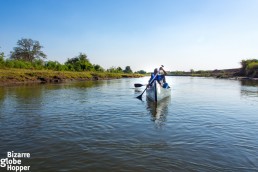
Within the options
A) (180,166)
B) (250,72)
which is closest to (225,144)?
(180,166)

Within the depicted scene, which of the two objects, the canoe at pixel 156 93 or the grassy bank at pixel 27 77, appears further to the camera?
the grassy bank at pixel 27 77

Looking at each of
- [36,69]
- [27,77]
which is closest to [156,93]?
[27,77]

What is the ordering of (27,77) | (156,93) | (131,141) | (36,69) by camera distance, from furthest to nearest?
(36,69) → (27,77) → (156,93) → (131,141)

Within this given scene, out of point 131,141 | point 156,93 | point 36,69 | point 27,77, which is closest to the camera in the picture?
point 131,141

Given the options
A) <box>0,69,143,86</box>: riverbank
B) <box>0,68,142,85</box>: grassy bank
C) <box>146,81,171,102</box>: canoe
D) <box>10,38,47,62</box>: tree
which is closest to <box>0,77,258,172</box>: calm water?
<box>146,81,171,102</box>: canoe

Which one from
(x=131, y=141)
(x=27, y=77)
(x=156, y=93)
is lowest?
(x=131, y=141)

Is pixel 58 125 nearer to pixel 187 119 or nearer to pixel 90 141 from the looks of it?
pixel 90 141

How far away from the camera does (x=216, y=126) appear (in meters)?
12.2

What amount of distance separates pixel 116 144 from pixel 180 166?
9.53 feet

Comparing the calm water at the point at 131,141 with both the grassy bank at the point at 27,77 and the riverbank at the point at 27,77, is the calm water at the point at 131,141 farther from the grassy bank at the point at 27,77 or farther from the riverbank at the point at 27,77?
the grassy bank at the point at 27,77

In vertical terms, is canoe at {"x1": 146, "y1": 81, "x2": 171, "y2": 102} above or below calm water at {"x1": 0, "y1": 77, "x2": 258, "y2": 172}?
above

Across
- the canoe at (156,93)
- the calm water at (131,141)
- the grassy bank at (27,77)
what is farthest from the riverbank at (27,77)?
the calm water at (131,141)

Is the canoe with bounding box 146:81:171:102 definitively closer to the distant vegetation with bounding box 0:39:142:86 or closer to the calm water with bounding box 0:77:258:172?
the calm water with bounding box 0:77:258:172

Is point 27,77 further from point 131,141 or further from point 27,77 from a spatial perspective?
point 131,141
